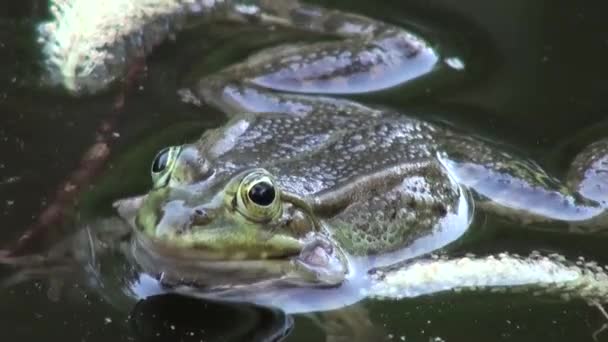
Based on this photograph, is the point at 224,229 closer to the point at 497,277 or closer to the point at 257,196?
the point at 257,196

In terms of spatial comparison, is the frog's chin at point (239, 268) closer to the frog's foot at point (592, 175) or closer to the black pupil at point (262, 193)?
the black pupil at point (262, 193)

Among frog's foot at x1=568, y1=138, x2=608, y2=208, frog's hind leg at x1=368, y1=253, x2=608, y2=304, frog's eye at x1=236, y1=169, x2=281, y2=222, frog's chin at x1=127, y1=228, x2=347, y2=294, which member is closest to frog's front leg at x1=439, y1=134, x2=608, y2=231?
frog's foot at x1=568, y1=138, x2=608, y2=208

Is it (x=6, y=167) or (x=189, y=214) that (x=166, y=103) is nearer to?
(x=6, y=167)

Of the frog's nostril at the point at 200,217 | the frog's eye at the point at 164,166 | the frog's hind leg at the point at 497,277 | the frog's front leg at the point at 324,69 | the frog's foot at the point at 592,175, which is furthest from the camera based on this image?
the frog's front leg at the point at 324,69

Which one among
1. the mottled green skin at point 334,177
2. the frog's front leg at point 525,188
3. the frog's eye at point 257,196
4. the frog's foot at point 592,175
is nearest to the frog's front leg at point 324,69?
the mottled green skin at point 334,177

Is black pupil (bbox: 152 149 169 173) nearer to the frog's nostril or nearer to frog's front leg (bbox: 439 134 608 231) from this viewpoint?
the frog's nostril

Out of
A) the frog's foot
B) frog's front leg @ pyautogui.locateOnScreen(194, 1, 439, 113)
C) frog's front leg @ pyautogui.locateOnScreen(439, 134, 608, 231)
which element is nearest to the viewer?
frog's front leg @ pyautogui.locateOnScreen(439, 134, 608, 231)
